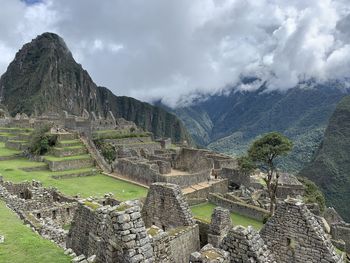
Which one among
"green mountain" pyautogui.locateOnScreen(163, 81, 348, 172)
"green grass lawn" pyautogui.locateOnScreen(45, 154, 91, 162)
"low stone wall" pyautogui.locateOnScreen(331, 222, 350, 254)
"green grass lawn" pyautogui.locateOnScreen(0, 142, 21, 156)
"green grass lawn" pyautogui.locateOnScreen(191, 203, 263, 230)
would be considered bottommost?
"low stone wall" pyautogui.locateOnScreen(331, 222, 350, 254)

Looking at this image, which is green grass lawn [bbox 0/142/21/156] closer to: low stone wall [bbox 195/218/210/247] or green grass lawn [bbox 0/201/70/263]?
green grass lawn [bbox 0/201/70/263]

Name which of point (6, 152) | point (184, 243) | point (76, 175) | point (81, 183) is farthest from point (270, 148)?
point (6, 152)

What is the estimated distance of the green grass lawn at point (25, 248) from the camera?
620cm

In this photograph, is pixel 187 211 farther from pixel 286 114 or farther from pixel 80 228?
pixel 286 114

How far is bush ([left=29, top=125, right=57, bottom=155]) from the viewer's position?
31.3 m

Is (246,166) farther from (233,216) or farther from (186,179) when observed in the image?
(233,216)

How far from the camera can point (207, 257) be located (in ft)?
15.7

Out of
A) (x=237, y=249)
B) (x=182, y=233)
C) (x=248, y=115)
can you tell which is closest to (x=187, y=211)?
(x=182, y=233)

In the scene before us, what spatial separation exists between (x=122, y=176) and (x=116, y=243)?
990 inches

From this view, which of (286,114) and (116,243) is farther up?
(286,114)

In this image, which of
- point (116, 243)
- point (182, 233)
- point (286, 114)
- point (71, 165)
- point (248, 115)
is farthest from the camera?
point (248, 115)

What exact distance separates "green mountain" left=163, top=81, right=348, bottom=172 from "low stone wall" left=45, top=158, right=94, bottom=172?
62836 mm

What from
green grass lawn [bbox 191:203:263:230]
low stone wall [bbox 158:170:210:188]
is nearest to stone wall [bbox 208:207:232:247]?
green grass lawn [bbox 191:203:263:230]

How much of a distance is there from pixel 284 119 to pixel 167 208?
14129 cm
